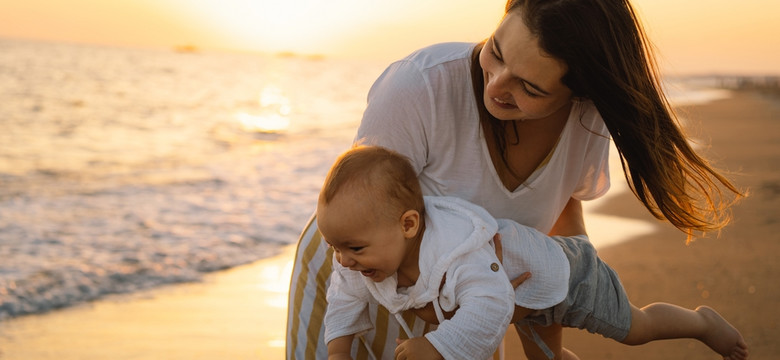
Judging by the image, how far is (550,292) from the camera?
2176mm

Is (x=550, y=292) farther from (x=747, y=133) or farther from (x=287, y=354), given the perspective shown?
(x=747, y=133)

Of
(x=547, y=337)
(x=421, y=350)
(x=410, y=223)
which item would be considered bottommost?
(x=547, y=337)

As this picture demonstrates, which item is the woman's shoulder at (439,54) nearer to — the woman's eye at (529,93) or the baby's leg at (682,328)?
the woman's eye at (529,93)

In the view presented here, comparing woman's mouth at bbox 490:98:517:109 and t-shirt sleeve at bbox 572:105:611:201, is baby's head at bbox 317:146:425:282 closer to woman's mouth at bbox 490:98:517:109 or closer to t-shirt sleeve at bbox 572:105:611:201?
woman's mouth at bbox 490:98:517:109

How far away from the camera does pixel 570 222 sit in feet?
9.16

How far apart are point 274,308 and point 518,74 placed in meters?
2.49

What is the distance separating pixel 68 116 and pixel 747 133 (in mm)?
11368

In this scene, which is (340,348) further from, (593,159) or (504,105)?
(593,159)

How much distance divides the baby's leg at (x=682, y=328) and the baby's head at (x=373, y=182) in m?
0.88

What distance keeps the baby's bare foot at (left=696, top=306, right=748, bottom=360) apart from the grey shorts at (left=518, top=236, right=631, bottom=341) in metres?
0.33

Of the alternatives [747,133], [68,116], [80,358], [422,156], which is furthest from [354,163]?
[68,116]

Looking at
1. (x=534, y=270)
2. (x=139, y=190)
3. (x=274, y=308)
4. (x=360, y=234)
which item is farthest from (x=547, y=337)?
(x=139, y=190)

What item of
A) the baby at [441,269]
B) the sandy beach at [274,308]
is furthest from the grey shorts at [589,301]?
the sandy beach at [274,308]

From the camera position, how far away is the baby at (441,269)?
1.95 m
